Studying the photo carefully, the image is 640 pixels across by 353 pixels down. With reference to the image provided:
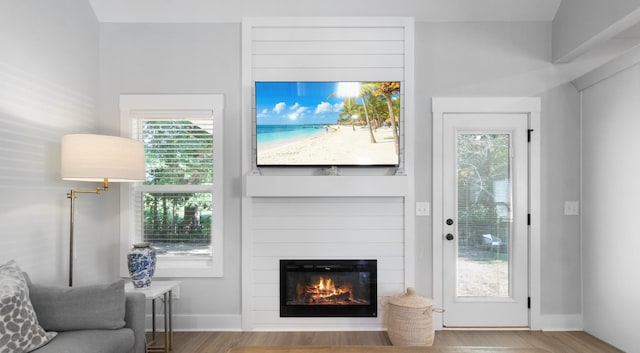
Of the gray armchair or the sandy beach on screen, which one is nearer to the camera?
the gray armchair

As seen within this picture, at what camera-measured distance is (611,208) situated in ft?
9.38

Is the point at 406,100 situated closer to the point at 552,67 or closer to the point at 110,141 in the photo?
the point at 552,67

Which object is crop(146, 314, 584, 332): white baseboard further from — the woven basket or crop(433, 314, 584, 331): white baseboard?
the woven basket

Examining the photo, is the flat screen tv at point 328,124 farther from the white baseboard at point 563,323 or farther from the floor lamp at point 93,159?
the white baseboard at point 563,323

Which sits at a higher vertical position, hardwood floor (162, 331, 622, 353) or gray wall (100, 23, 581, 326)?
gray wall (100, 23, 581, 326)

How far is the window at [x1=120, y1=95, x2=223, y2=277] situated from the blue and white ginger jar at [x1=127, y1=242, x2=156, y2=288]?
0.49 meters

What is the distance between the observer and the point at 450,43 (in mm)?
3209

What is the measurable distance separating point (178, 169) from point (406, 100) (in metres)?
2.09

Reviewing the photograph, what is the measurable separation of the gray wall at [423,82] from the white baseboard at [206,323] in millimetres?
57

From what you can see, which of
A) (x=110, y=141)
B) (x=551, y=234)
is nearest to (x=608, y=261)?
(x=551, y=234)

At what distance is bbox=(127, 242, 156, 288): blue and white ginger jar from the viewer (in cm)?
266

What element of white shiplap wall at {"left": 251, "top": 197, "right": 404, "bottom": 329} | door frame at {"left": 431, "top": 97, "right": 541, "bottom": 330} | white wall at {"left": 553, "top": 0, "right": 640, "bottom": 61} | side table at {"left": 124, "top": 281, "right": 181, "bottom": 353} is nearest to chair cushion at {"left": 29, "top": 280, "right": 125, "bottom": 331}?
side table at {"left": 124, "top": 281, "right": 181, "bottom": 353}

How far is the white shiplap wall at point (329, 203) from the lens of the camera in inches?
125

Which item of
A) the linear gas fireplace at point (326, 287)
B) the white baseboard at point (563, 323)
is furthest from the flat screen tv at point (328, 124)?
the white baseboard at point (563, 323)
